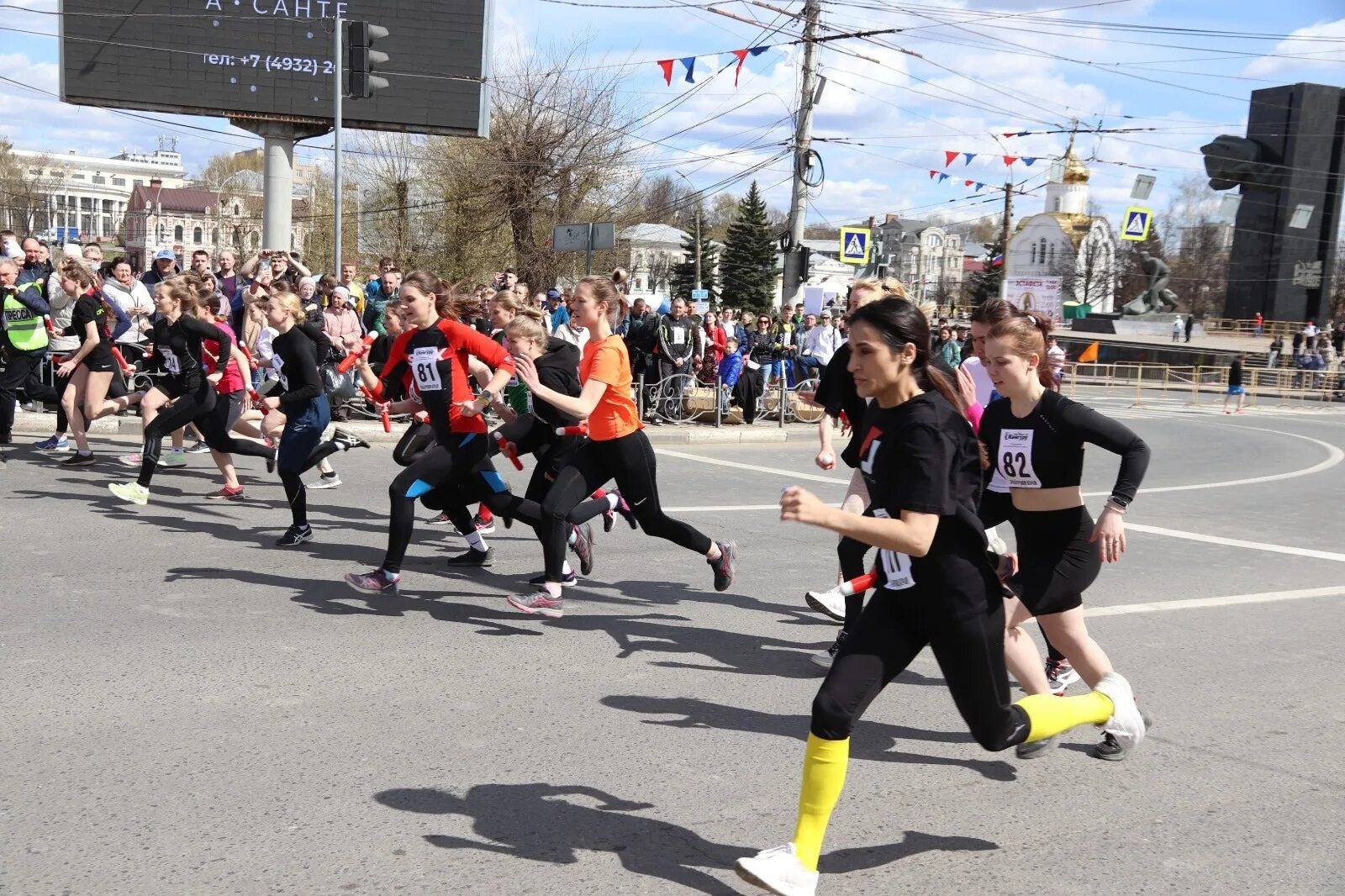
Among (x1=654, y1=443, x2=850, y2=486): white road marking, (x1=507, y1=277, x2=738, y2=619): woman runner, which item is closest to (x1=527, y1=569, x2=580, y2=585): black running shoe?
(x1=507, y1=277, x2=738, y2=619): woman runner

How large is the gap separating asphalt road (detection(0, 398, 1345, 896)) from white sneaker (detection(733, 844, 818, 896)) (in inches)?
10.1

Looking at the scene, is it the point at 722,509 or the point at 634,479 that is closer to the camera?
the point at 634,479

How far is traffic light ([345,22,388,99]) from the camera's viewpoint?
15062 millimetres

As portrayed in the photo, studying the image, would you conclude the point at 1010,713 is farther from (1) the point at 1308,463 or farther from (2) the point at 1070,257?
(2) the point at 1070,257

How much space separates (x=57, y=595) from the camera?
21.3ft

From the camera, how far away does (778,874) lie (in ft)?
10.8

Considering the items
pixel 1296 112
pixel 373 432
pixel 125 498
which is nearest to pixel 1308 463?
pixel 373 432

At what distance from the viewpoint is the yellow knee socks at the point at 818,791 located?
3.36m

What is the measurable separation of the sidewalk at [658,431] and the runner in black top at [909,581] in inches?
433

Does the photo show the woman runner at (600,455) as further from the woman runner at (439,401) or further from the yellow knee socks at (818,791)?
the yellow knee socks at (818,791)

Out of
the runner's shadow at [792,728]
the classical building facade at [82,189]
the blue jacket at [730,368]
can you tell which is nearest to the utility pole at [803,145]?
the blue jacket at [730,368]

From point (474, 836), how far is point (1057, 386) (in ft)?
10.2

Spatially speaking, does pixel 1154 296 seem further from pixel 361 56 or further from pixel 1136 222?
pixel 361 56

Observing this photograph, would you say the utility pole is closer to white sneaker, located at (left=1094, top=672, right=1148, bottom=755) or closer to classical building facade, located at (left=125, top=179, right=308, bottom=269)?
white sneaker, located at (left=1094, top=672, right=1148, bottom=755)
